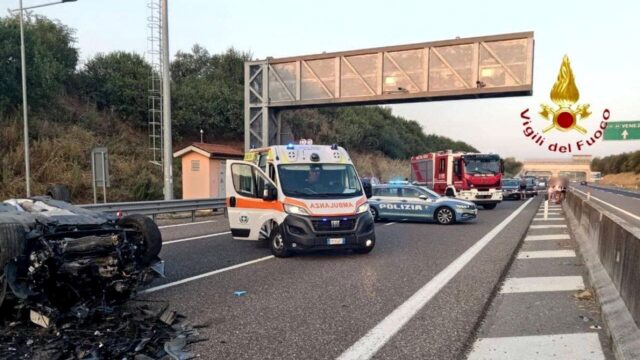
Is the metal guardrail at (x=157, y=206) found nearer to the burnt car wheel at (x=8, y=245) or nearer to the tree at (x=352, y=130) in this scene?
the burnt car wheel at (x=8, y=245)

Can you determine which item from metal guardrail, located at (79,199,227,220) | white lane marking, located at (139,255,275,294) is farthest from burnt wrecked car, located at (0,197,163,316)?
metal guardrail, located at (79,199,227,220)

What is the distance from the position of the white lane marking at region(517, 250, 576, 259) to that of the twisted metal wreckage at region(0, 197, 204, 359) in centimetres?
706

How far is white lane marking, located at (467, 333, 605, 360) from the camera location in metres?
4.36

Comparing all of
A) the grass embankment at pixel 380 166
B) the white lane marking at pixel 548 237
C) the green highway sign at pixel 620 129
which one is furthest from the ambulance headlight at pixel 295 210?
the grass embankment at pixel 380 166

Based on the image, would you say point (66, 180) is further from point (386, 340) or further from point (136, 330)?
point (386, 340)

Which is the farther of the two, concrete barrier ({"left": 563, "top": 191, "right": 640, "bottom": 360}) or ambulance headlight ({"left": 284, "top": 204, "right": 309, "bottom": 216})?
ambulance headlight ({"left": 284, "top": 204, "right": 309, "bottom": 216})

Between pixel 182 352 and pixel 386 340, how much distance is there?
1911mm

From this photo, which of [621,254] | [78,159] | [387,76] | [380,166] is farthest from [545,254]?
[380,166]

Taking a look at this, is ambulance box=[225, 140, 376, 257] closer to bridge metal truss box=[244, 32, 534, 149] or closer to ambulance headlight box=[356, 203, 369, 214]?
ambulance headlight box=[356, 203, 369, 214]

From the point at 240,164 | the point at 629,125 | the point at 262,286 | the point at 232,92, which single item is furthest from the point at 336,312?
the point at 232,92

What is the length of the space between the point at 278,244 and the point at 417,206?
27.2 feet

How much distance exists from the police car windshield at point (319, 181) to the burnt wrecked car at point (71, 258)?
372 centimetres

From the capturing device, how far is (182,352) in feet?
14.5

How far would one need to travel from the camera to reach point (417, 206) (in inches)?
652
